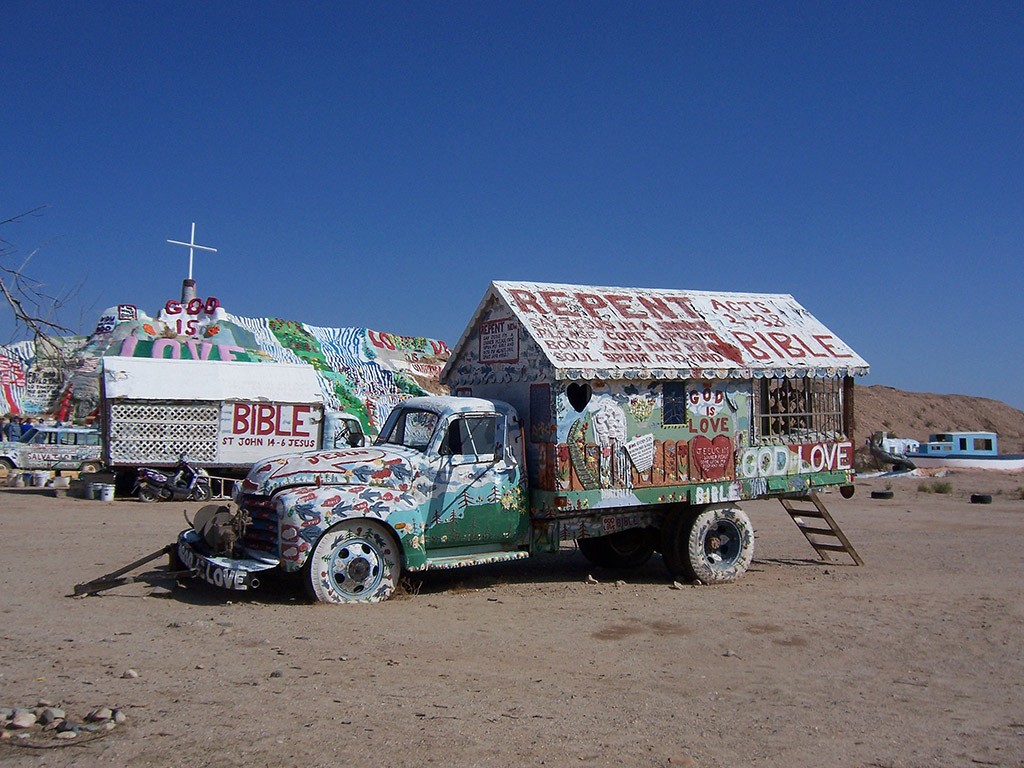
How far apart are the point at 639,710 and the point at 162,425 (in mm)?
Result: 18635

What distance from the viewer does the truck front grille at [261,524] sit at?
352 inches

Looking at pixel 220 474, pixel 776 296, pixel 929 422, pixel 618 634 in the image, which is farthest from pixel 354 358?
pixel 929 422

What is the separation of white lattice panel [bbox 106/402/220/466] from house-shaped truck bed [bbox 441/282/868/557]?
39.3ft

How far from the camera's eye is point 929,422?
6856cm

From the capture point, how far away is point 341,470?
9297 millimetres

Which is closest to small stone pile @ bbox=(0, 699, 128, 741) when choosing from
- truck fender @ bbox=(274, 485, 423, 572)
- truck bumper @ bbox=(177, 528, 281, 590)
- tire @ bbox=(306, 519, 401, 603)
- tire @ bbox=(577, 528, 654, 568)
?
truck bumper @ bbox=(177, 528, 281, 590)

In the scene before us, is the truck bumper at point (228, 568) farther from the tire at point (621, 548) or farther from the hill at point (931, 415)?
the hill at point (931, 415)

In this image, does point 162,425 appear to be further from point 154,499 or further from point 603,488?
point 603,488

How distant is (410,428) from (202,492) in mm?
13264

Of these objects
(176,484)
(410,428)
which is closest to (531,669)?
(410,428)

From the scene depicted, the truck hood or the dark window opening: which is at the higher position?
the dark window opening

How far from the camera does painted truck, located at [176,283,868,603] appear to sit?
9133 mm

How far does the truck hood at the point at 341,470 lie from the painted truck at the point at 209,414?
1161 cm

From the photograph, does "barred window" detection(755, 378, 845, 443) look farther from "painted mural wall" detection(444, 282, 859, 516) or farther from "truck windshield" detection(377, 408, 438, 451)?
"truck windshield" detection(377, 408, 438, 451)
